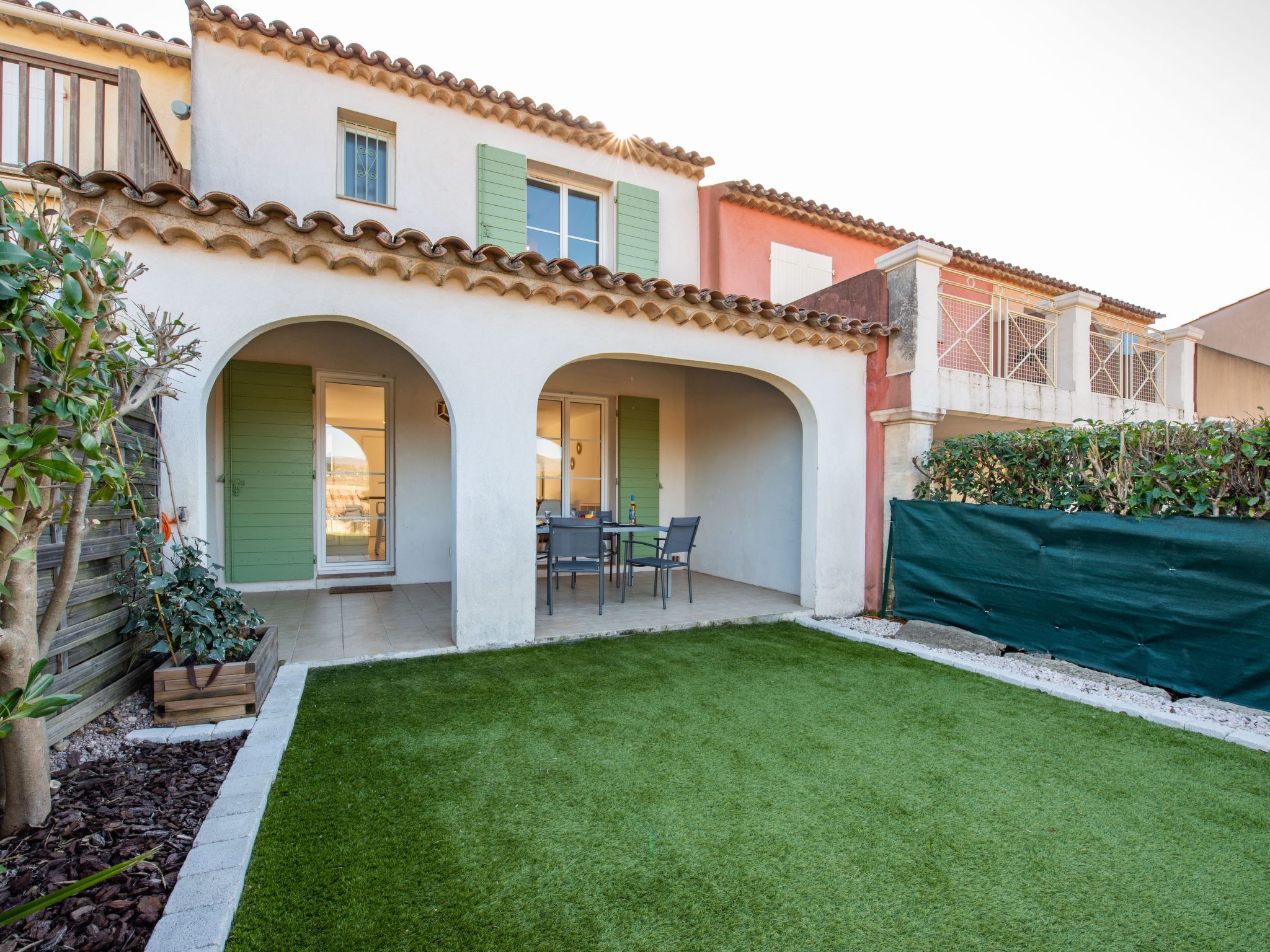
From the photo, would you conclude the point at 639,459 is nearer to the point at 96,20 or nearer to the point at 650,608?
the point at 650,608

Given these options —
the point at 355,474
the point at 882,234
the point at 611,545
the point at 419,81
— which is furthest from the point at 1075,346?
the point at 355,474

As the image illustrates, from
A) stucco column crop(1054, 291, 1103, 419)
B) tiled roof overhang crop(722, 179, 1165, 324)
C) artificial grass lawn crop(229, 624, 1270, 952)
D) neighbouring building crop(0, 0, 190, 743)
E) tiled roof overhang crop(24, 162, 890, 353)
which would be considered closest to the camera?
artificial grass lawn crop(229, 624, 1270, 952)

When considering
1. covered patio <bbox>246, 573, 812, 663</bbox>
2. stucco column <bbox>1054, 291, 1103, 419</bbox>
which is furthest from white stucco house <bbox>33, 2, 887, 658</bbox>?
stucco column <bbox>1054, 291, 1103, 419</bbox>

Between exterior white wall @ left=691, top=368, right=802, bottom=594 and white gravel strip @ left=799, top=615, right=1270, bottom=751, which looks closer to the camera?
white gravel strip @ left=799, top=615, right=1270, bottom=751

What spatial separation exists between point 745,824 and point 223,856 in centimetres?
186

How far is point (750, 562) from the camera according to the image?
770 centimetres

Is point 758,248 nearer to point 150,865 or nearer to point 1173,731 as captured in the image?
point 1173,731

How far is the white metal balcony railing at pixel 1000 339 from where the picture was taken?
6.66 meters

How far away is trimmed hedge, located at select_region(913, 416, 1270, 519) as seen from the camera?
12.2ft

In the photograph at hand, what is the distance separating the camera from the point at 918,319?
19.5ft

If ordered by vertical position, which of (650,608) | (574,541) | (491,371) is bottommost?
(650,608)

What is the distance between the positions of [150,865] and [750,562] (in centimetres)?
655

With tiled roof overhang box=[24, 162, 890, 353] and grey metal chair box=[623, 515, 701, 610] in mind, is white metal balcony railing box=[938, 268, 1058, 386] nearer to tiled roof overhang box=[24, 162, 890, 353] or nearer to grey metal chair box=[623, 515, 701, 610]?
tiled roof overhang box=[24, 162, 890, 353]

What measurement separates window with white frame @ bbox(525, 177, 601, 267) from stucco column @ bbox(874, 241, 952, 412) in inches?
147
